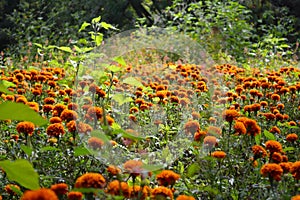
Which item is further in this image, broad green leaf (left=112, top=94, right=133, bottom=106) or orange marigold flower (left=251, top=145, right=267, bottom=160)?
broad green leaf (left=112, top=94, right=133, bottom=106)

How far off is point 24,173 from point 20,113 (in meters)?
0.13

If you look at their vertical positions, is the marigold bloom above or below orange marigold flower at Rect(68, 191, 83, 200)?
above

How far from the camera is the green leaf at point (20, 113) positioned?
1.07 m

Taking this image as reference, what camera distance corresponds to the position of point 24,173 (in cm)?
106

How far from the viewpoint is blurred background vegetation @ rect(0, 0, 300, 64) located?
22.6ft

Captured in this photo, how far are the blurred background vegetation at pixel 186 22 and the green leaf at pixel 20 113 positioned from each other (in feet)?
16.7

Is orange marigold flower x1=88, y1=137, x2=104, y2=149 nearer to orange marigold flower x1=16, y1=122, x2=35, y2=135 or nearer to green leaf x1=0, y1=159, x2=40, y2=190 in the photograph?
orange marigold flower x1=16, y1=122, x2=35, y2=135

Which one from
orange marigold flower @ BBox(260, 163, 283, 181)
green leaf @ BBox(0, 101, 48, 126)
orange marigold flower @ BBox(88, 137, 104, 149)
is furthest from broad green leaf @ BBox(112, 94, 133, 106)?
green leaf @ BBox(0, 101, 48, 126)

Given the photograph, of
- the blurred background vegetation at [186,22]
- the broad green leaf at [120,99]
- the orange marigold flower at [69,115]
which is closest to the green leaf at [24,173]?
the orange marigold flower at [69,115]

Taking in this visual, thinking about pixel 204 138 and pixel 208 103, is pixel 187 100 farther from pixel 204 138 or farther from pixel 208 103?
pixel 204 138

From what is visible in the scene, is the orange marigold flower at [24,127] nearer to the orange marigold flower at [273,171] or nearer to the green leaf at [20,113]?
the green leaf at [20,113]

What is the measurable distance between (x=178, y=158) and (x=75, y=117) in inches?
21.4

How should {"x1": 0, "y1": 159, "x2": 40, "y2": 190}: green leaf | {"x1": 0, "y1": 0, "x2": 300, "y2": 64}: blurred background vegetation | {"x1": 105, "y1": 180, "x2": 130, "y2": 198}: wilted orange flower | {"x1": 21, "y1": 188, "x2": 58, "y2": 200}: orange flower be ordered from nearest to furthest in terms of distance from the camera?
{"x1": 21, "y1": 188, "x2": 58, "y2": 200}: orange flower, {"x1": 0, "y1": 159, "x2": 40, "y2": 190}: green leaf, {"x1": 105, "y1": 180, "x2": 130, "y2": 198}: wilted orange flower, {"x1": 0, "y1": 0, "x2": 300, "y2": 64}: blurred background vegetation

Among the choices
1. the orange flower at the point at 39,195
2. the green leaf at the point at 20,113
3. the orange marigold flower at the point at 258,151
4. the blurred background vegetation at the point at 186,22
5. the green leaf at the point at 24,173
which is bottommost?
the blurred background vegetation at the point at 186,22
